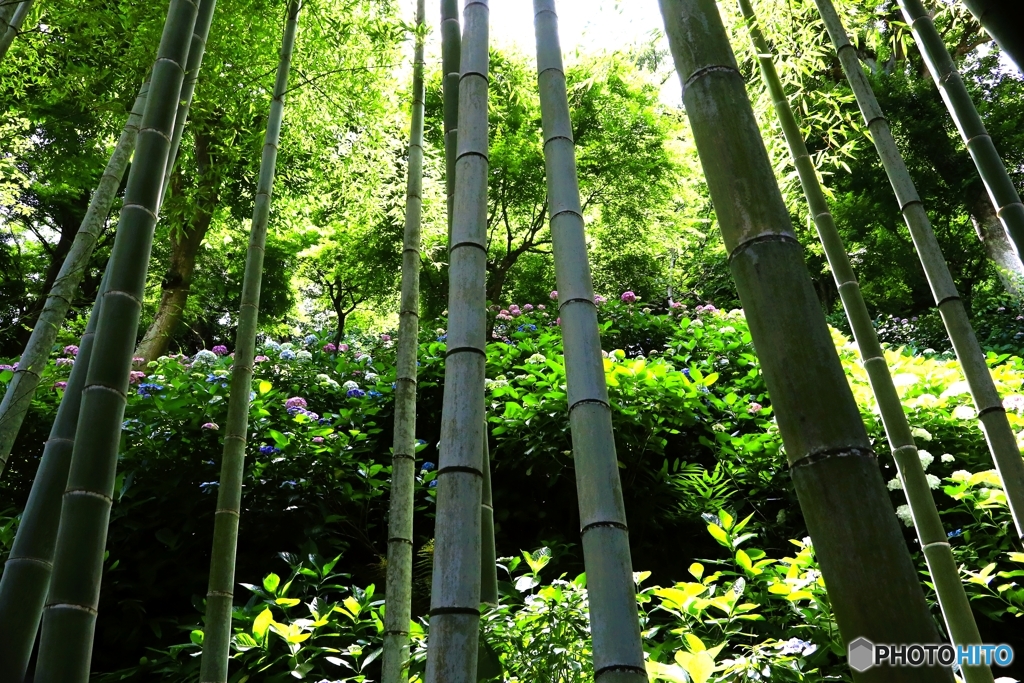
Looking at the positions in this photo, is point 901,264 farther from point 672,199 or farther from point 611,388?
point 611,388

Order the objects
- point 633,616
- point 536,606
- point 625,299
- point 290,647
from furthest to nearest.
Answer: point 625,299 < point 290,647 < point 536,606 < point 633,616

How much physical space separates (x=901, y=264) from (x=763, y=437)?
7379mm

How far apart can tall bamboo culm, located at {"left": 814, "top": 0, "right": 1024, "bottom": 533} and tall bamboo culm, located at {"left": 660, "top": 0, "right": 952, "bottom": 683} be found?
116cm

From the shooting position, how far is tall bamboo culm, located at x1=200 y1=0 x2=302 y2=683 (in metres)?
1.74

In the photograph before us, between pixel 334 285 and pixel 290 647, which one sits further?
pixel 334 285

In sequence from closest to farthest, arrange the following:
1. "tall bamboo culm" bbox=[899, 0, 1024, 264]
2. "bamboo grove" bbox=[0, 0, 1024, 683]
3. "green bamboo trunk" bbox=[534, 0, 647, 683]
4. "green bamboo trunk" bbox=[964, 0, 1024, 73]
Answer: "green bamboo trunk" bbox=[964, 0, 1024, 73] < "bamboo grove" bbox=[0, 0, 1024, 683] < "green bamboo trunk" bbox=[534, 0, 647, 683] < "tall bamboo culm" bbox=[899, 0, 1024, 264]

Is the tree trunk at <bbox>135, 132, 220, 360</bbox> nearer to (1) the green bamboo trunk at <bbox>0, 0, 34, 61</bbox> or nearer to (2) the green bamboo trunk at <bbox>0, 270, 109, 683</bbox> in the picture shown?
(1) the green bamboo trunk at <bbox>0, 0, 34, 61</bbox>

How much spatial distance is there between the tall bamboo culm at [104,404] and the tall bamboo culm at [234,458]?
57 centimetres

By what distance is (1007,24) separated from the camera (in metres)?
0.52

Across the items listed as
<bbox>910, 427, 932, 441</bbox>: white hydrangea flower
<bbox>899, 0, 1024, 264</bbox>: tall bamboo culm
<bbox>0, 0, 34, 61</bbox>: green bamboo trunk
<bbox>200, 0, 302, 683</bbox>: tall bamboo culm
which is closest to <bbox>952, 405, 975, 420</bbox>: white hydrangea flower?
<bbox>910, 427, 932, 441</bbox>: white hydrangea flower

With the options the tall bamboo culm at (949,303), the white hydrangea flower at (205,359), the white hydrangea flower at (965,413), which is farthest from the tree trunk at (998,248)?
the white hydrangea flower at (205,359)

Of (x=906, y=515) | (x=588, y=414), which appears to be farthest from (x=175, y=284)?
(x=588, y=414)

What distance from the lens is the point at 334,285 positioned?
36.4 ft

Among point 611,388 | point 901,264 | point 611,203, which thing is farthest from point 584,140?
point 611,388
